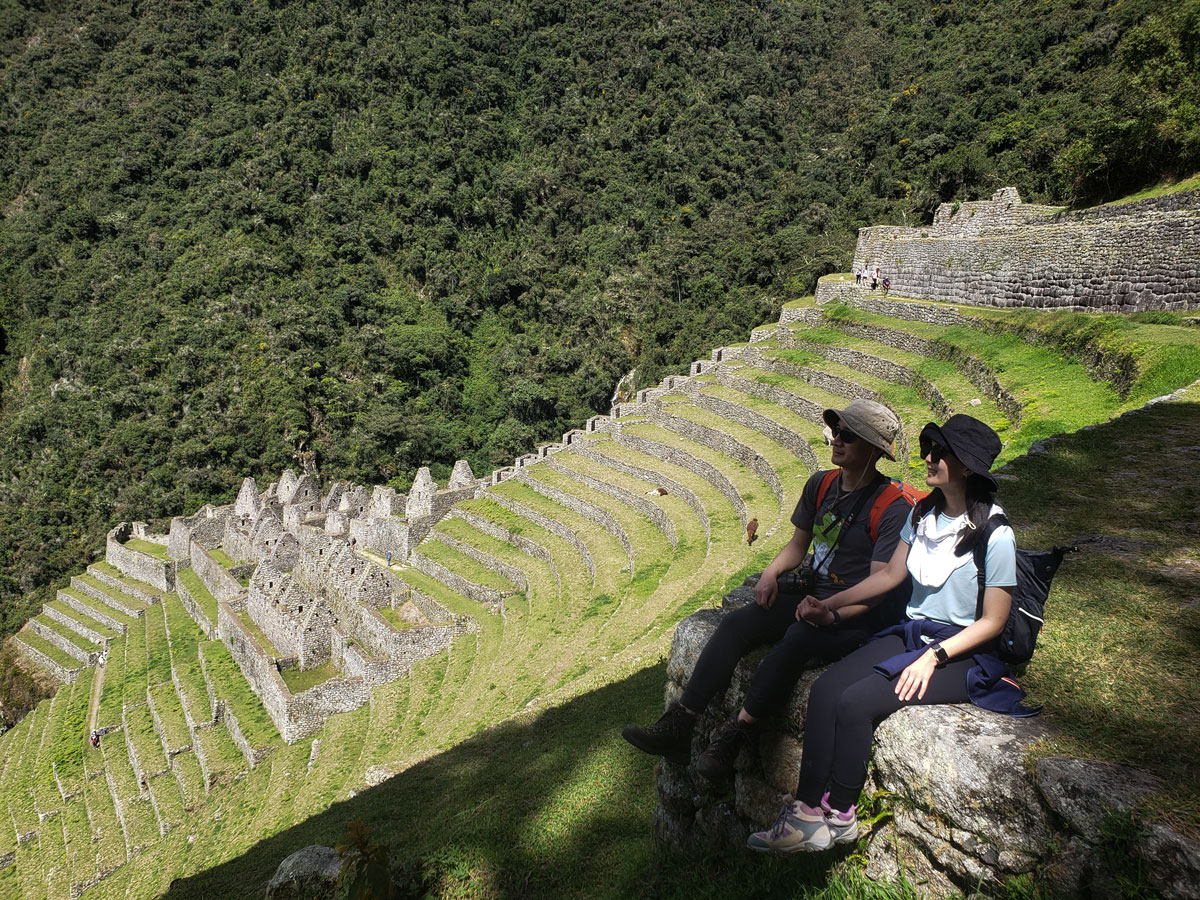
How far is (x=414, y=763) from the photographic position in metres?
8.02

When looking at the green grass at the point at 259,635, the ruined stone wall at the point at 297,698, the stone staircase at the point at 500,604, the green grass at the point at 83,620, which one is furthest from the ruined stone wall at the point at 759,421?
the green grass at the point at 83,620

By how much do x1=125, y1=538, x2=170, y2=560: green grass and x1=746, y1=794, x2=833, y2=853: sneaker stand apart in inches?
1061

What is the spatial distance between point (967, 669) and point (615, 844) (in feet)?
8.26

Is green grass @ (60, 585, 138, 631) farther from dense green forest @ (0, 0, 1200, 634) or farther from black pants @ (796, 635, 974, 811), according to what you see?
black pants @ (796, 635, 974, 811)

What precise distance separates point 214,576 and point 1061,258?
942 inches

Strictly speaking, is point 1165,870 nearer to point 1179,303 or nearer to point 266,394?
point 1179,303

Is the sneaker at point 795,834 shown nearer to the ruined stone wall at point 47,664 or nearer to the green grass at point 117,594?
the ruined stone wall at point 47,664

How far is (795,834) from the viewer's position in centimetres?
246

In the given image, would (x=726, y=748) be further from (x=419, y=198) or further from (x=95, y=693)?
(x=419, y=198)

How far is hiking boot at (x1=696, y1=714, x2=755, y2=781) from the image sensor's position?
2.94 meters

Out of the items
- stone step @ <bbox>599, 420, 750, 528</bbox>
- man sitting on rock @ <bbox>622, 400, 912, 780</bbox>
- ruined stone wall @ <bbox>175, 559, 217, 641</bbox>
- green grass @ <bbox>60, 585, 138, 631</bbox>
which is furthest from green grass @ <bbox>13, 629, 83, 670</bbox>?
man sitting on rock @ <bbox>622, 400, 912, 780</bbox>

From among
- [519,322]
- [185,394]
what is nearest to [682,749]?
[185,394]

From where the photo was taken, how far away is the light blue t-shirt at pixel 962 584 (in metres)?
2.46

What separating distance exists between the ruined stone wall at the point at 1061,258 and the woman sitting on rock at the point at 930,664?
967cm
